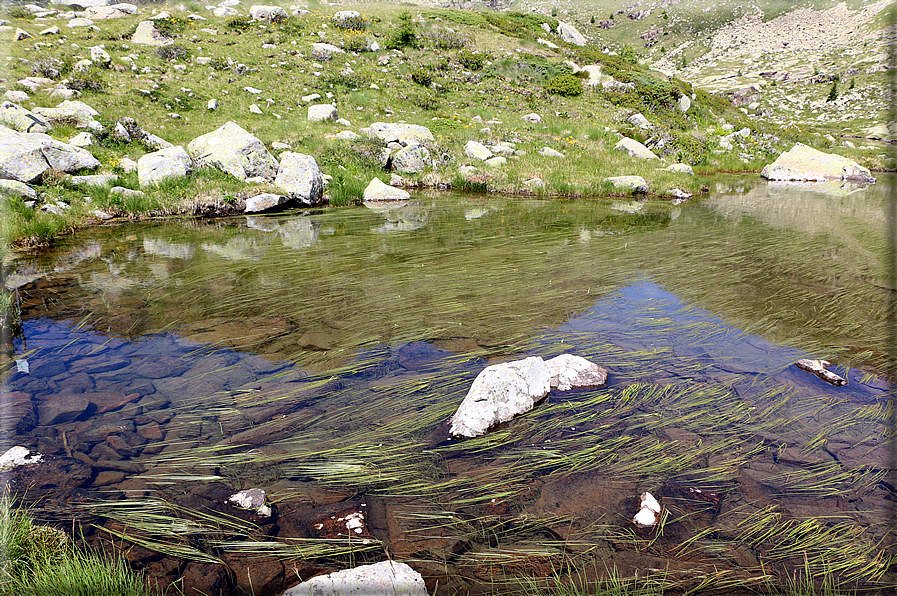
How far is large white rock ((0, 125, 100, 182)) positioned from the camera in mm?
11688

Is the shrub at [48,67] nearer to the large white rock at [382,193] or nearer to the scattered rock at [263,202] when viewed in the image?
the scattered rock at [263,202]

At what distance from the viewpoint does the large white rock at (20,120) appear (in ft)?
45.6

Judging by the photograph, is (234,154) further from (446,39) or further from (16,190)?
(446,39)

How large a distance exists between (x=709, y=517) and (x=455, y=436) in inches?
77.7

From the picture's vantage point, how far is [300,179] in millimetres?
15484

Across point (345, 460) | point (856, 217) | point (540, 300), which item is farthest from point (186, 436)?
point (856, 217)

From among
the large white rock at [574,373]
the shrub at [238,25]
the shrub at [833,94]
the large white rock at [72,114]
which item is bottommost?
the large white rock at [574,373]

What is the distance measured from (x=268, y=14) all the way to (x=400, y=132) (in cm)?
2497

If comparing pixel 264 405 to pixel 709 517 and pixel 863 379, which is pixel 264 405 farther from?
pixel 863 379

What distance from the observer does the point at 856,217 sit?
1398 centimetres

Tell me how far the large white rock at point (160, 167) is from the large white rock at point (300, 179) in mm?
3080

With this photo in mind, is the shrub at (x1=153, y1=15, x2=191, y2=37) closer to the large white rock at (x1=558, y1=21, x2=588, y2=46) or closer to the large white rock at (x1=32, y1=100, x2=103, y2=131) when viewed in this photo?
the large white rock at (x1=32, y1=100, x2=103, y2=131)

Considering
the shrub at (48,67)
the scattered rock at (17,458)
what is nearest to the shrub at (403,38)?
the shrub at (48,67)

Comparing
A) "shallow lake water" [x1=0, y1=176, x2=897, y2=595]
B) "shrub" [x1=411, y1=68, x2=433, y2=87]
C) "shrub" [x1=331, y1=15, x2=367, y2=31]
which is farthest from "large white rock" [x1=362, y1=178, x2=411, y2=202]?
"shrub" [x1=331, y1=15, x2=367, y2=31]
